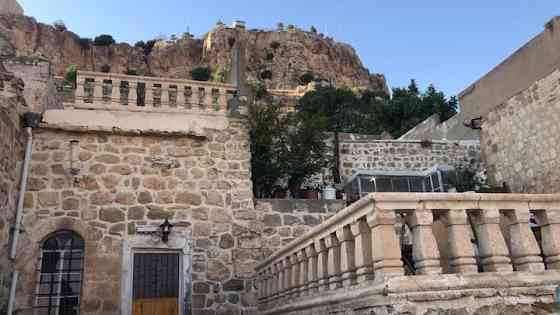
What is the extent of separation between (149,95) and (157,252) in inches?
108

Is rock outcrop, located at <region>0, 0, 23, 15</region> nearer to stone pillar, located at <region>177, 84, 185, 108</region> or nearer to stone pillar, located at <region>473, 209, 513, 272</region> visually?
stone pillar, located at <region>177, 84, 185, 108</region>

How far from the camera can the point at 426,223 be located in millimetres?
3633

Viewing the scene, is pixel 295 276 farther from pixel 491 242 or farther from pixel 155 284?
pixel 155 284

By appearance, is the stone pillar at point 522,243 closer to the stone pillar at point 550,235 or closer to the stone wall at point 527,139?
the stone pillar at point 550,235

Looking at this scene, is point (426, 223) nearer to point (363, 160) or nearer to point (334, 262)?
point (334, 262)

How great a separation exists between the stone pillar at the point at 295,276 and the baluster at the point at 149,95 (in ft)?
13.9

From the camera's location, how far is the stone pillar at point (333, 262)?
437 cm

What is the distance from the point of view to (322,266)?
4.73 metres

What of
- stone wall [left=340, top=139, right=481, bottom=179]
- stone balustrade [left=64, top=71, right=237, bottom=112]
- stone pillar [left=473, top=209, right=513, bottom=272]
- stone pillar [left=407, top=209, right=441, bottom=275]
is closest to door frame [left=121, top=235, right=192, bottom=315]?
stone balustrade [left=64, top=71, right=237, bottom=112]

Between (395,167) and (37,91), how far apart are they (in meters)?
11.3

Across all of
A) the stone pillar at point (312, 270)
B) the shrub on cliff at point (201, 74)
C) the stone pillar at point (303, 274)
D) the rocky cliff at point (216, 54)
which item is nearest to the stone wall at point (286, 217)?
the stone pillar at point (303, 274)

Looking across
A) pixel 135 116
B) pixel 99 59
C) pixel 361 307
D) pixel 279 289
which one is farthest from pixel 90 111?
pixel 99 59

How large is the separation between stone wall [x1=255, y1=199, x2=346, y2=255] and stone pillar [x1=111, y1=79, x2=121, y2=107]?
297 centimetres

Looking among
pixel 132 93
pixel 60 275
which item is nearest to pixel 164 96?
pixel 132 93
